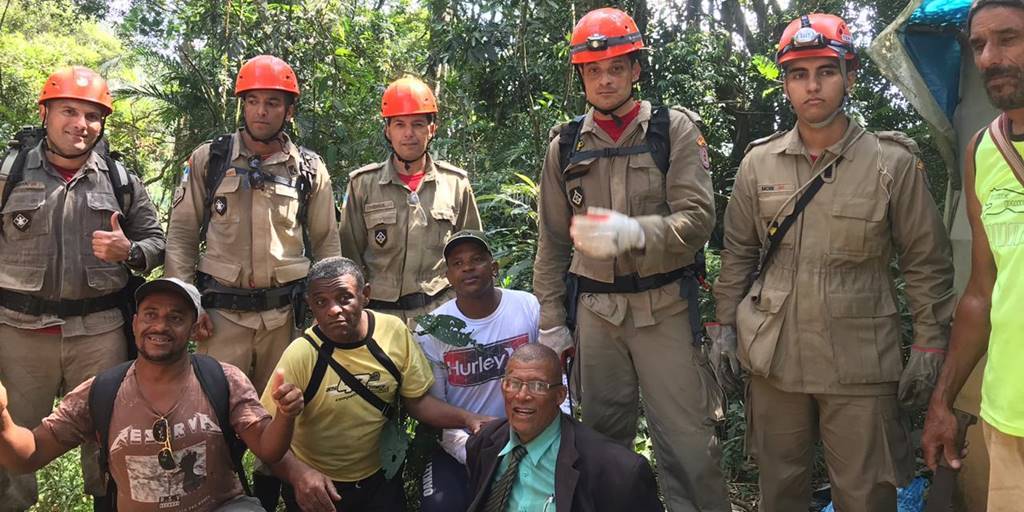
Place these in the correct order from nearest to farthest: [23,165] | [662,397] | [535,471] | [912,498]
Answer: [535,471]
[662,397]
[912,498]
[23,165]

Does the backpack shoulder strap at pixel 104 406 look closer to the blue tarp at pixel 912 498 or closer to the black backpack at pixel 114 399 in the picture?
the black backpack at pixel 114 399

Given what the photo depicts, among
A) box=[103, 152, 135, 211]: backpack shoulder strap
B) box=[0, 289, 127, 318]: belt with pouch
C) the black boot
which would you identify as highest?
Result: box=[103, 152, 135, 211]: backpack shoulder strap

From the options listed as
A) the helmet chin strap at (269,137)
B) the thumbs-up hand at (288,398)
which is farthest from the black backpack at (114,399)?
the helmet chin strap at (269,137)

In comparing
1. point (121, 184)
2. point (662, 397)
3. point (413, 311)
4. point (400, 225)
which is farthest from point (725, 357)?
point (121, 184)

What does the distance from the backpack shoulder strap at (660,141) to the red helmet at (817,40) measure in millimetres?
582

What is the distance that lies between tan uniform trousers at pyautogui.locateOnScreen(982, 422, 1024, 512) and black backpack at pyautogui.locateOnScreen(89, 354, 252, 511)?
285 centimetres

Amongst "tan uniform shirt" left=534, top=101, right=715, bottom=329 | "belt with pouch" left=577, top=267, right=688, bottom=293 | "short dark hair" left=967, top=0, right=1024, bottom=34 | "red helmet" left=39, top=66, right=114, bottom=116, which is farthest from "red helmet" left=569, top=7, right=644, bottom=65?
"red helmet" left=39, top=66, right=114, bottom=116

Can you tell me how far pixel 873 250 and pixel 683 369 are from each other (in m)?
0.96

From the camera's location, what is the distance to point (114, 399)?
315 centimetres

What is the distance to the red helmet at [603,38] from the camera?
3.50 m

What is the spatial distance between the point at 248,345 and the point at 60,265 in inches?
42.6

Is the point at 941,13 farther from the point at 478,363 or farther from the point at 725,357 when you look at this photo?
the point at 478,363

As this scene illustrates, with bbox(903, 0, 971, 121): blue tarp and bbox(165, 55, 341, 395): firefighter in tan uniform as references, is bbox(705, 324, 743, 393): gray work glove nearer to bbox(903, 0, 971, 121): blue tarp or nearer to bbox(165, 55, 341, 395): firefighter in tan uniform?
bbox(903, 0, 971, 121): blue tarp

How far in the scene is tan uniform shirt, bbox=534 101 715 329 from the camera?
3355mm
